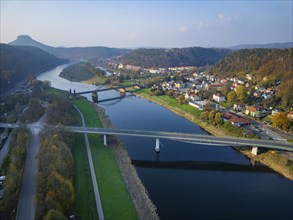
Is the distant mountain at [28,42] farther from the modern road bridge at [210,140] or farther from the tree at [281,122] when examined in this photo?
the tree at [281,122]

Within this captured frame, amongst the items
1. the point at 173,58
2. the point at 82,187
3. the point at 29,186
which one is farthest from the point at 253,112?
the point at 173,58

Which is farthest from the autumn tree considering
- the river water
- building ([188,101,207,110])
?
building ([188,101,207,110])

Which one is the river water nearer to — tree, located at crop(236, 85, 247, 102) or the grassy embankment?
the grassy embankment

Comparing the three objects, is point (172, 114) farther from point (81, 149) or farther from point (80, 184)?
point (80, 184)

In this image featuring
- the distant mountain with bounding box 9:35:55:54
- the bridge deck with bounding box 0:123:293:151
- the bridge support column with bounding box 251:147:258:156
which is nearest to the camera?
the bridge deck with bounding box 0:123:293:151

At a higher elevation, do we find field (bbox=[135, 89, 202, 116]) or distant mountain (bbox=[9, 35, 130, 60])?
distant mountain (bbox=[9, 35, 130, 60])

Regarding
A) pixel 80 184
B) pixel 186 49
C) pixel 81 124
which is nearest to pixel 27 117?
pixel 81 124

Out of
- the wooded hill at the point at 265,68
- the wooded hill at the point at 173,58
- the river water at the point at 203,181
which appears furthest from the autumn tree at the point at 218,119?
the wooded hill at the point at 173,58
